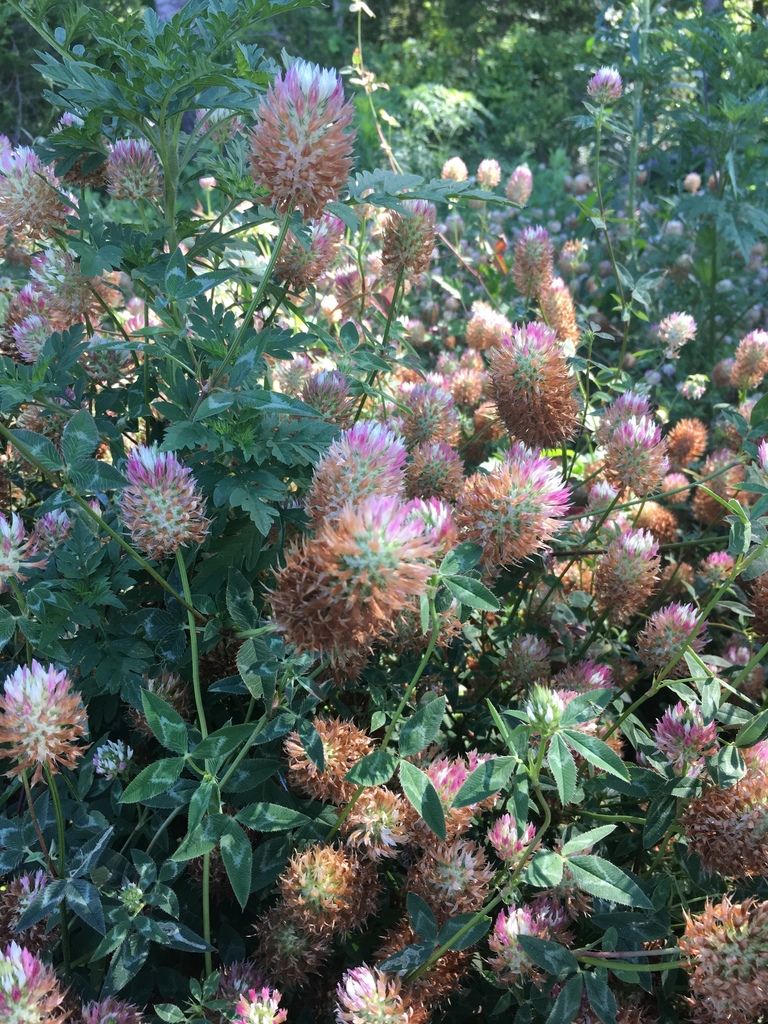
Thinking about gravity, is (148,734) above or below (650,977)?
above

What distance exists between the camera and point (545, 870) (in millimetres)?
1058

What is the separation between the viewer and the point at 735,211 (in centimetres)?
296

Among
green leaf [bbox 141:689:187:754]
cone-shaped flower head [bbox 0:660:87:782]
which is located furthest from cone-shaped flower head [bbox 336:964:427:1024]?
cone-shaped flower head [bbox 0:660:87:782]

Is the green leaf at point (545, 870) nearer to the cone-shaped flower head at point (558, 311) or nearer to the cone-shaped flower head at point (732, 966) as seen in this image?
the cone-shaped flower head at point (732, 966)

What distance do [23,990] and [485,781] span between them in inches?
23.0

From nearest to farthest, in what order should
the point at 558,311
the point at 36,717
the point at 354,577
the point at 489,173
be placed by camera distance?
the point at 354,577
the point at 36,717
the point at 558,311
the point at 489,173

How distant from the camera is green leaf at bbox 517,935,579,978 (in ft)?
3.43

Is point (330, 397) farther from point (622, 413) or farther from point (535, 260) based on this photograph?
point (535, 260)

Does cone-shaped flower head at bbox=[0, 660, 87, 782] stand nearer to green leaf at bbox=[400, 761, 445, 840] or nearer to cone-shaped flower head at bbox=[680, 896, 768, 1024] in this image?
green leaf at bbox=[400, 761, 445, 840]

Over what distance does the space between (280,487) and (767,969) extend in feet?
2.89

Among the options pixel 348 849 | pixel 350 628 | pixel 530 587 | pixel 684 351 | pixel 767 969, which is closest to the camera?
pixel 350 628

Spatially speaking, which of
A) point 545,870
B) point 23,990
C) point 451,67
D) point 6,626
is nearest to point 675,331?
point 545,870

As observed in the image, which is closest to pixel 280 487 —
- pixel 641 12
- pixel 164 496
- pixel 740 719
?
pixel 164 496

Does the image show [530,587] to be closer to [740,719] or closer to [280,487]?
[740,719]
